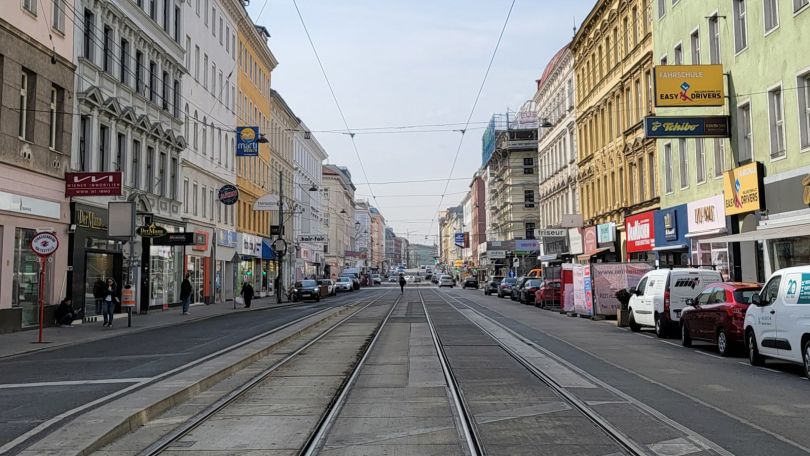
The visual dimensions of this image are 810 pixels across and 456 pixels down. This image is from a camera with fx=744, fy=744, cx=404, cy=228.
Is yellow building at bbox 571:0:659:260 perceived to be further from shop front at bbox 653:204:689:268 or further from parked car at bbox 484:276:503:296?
parked car at bbox 484:276:503:296

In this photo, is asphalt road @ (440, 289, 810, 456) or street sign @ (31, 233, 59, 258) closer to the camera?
asphalt road @ (440, 289, 810, 456)

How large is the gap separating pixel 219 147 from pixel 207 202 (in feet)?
16.0

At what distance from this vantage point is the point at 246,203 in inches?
2190

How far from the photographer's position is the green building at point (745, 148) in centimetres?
2150

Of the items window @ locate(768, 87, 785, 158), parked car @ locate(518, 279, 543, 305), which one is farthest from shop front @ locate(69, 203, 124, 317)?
parked car @ locate(518, 279, 543, 305)

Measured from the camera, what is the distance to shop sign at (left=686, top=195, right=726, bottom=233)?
88.0 feet

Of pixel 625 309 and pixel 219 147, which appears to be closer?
pixel 625 309

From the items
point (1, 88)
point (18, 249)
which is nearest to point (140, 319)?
point (18, 249)

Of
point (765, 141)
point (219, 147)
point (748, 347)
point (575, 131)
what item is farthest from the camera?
point (575, 131)

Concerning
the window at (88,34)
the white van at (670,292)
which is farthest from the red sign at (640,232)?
the window at (88,34)

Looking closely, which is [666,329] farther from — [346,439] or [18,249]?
[18,249]

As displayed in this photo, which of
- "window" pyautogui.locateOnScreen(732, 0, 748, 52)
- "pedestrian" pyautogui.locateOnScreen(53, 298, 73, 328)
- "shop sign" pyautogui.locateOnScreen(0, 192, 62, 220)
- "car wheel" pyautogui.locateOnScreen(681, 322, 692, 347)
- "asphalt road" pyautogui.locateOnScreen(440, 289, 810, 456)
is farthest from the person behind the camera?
"window" pyautogui.locateOnScreen(732, 0, 748, 52)

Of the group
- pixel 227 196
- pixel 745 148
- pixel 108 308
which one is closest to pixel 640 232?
pixel 745 148

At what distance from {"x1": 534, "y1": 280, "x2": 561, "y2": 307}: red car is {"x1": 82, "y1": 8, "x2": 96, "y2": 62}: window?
2484cm
